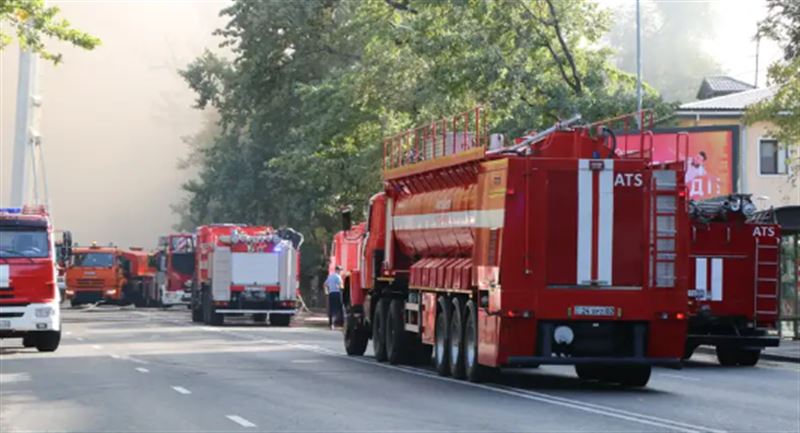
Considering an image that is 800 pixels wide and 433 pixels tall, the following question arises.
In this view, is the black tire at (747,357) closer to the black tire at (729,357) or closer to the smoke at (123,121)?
the black tire at (729,357)

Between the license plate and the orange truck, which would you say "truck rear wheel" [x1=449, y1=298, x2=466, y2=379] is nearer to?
the license plate

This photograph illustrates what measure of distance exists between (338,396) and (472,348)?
342cm

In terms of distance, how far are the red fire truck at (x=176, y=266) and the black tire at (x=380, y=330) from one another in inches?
1292

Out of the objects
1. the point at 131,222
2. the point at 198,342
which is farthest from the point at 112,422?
the point at 131,222

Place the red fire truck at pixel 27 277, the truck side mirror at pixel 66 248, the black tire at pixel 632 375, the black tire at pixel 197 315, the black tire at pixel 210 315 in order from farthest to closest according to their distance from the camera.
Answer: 1. the black tire at pixel 197 315
2. the black tire at pixel 210 315
3. the truck side mirror at pixel 66 248
4. the red fire truck at pixel 27 277
5. the black tire at pixel 632 375

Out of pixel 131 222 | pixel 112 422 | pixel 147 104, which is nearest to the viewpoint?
pixel 112 422

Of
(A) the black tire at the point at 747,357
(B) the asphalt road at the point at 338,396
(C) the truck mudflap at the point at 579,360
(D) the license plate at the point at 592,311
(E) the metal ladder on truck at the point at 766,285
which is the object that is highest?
(E) the metal ladder on truck at the point at 766,285

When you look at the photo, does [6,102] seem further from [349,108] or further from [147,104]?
[147,104]

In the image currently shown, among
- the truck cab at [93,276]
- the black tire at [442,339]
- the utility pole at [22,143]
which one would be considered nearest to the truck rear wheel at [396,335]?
the black tire at [442,339]

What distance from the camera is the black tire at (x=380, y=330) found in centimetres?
3033

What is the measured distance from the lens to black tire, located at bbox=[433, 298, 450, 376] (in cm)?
2608

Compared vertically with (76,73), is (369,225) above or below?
below

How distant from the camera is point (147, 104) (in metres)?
87.7

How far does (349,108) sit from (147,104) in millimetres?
32711
